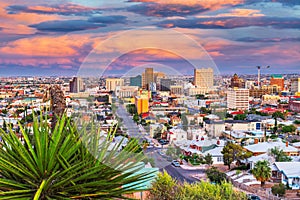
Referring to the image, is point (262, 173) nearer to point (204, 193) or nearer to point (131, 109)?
point (204, 193)

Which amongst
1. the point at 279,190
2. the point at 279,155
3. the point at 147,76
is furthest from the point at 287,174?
the point at 147,76

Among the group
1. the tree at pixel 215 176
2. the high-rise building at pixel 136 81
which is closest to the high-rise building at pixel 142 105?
the high-rise building at pixel 136 81

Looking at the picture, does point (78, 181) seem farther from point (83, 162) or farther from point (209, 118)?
point (209, 118)

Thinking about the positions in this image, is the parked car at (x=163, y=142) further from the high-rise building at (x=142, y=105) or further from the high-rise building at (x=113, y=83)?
the high-rise building at (x=113, y=83)

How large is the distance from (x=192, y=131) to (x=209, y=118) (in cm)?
18

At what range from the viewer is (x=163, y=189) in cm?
599

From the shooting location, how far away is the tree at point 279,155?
14961mm

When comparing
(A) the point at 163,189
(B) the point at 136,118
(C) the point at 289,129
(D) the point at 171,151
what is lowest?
(C) the point at 289,129

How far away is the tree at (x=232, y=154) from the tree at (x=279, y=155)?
0.82 metres

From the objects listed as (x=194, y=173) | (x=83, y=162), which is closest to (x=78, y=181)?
(x=83, y=162)

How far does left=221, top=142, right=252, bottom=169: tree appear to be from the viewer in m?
14.9

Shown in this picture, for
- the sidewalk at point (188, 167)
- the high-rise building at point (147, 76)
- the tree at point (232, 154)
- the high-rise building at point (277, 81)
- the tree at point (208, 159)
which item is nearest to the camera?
the high-rise building at point (147, 76)

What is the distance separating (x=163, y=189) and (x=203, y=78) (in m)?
3.16

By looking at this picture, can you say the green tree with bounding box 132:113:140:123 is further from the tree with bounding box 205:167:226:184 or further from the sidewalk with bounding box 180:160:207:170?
the sidewalk with bounding box 180:160:207:170
